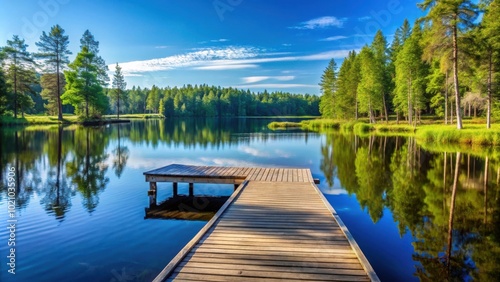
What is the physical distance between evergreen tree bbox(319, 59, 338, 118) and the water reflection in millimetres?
45518

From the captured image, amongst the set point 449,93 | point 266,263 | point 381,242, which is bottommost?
point 381,242

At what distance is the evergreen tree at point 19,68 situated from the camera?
2064 inches

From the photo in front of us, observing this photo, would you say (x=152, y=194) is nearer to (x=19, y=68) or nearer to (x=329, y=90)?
(x=19, y=68)

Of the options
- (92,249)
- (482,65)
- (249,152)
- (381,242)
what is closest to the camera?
(92,249)

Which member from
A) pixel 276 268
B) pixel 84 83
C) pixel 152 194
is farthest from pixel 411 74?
pixel 84 83

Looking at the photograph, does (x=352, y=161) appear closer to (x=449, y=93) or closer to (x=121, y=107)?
(x=449, y=93)

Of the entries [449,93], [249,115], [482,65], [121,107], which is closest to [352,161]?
[482,65]

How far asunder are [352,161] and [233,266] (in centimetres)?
1890

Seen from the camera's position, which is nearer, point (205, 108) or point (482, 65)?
point (482, 65)

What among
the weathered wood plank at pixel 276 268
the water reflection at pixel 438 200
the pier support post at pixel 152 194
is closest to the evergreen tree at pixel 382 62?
the water reflection at pixel 438 200

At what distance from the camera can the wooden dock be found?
5004mm

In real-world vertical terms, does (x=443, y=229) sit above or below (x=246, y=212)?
below

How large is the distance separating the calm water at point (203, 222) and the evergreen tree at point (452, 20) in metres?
12.4

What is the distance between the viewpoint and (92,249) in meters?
8.19
